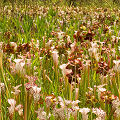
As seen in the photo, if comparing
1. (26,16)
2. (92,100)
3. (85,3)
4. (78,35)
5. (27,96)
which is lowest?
(92,100)

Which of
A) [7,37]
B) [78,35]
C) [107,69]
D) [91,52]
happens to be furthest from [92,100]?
[7,37]

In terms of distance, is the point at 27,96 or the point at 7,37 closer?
the point at 27,96

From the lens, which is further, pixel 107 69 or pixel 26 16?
pixel 26 16

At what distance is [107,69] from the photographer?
54.0 inches

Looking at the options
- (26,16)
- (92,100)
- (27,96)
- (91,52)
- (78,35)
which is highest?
(26,16)

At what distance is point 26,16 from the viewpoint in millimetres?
4418

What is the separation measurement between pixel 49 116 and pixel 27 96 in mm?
125

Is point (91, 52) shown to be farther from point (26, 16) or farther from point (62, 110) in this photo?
point (26, 16)

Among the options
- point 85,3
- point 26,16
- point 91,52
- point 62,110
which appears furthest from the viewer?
point 85,3

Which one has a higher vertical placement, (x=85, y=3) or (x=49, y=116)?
(x=85, y=3)

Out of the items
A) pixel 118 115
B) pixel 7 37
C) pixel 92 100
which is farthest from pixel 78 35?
pixel 7 37

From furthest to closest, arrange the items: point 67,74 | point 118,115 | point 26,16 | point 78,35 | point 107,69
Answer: point 26,16 → point 78,35 → point 107,69 → point 67,74 → point 118,115

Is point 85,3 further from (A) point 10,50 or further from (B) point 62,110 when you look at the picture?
(B) point 62,110

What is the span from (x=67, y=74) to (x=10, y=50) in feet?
2.86
